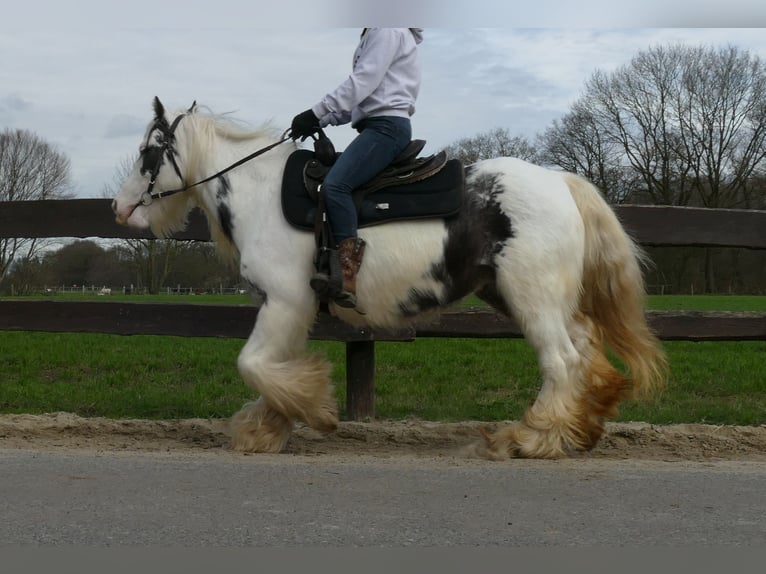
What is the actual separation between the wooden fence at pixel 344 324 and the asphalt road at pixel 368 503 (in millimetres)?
1887

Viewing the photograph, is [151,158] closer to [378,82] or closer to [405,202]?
[378,82]

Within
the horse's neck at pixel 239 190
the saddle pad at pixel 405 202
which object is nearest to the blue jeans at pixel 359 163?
the saddle pad at pixel 405 202

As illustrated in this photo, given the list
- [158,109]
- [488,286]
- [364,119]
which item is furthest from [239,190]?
[488,286]

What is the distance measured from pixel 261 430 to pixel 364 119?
201 centimetres

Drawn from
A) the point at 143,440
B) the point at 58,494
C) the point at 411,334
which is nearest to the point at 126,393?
the point at 143,440

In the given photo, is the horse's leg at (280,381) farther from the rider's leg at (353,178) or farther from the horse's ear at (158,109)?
the horse's ear at (158,109)

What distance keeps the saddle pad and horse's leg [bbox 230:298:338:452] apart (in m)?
0.56

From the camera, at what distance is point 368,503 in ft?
11.2

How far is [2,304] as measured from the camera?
21.4 feet

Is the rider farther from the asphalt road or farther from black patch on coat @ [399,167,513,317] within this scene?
the asphalt road

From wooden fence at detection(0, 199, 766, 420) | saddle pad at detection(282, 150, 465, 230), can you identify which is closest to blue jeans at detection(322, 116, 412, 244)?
saddle pad at detection(282, 150, 465, 230)

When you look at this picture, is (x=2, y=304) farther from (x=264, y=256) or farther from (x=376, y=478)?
(x=376, y=478)

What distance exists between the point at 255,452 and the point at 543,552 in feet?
8.14

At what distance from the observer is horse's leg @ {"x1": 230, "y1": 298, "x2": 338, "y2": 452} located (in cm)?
470
